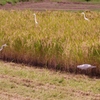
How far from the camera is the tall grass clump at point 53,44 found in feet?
26.4

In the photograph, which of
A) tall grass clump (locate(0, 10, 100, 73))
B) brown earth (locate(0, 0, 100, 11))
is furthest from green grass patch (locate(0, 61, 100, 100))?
brown earth (locate(0, 0, 100, 11))

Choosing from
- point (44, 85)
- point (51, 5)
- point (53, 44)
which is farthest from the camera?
point (51, 5)

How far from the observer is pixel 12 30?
1010 centimetres

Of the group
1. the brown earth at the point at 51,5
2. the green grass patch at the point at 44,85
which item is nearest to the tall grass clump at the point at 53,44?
the green grass patch at the point at 44,85

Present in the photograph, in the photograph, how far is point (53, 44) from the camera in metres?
8.60

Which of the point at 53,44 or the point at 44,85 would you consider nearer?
the point at 44,85

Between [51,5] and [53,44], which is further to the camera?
[51,5]

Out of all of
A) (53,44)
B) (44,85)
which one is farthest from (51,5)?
(44,85)

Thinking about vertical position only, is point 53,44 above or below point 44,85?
above

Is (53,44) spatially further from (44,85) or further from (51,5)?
(51,5)

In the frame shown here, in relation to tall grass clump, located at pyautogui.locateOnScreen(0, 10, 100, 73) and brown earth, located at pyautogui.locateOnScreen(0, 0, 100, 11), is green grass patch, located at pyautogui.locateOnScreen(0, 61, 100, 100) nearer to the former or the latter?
tall grass clump, located at pyautogui.locateOnScreen(0, 10, 100, 73)

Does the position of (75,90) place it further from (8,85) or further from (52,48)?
(52,48)

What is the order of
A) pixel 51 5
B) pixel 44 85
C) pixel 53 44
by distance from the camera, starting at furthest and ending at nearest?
pixel 51 5 < pixel 53 44 < pixel 44 85

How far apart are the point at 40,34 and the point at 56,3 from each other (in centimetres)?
1554
